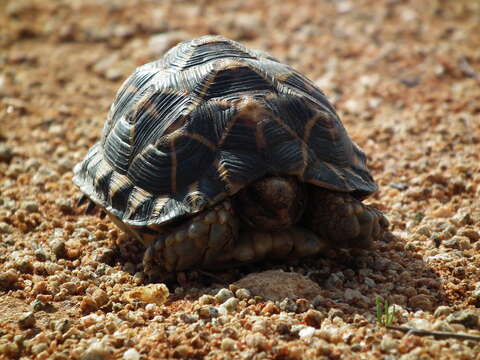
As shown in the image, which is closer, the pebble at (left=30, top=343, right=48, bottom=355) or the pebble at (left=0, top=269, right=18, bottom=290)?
the pebble at (left=30, top=343, right=48, bottom=355)

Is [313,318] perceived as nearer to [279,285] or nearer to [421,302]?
[279,285]

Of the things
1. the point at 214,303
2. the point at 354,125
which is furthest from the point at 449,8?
the point at 214,303

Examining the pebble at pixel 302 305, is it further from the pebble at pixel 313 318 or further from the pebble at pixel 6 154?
the pebble at pixel 6 154

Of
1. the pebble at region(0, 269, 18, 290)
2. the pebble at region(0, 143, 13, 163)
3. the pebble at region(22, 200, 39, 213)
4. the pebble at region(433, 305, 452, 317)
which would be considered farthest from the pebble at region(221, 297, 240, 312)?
the pebble at region(0, 143, 13, 163)

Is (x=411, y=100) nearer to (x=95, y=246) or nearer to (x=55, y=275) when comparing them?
(x=95, y=246)

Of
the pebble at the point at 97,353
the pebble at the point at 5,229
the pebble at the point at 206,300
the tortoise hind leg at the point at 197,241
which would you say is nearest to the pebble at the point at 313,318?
the pebble at the point at 206,300

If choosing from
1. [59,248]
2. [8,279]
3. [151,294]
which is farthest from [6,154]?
[151,294]

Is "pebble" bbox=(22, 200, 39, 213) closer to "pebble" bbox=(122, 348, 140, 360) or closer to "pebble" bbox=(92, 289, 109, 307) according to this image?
"pebble" bbox=(92, 289, 109, 307)
